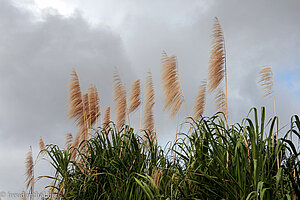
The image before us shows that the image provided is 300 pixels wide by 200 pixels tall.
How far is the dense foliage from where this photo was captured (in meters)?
2.75

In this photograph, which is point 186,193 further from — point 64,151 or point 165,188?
point 64,151

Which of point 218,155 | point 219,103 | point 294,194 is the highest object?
point 219,103

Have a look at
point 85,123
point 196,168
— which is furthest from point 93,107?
point 196,168

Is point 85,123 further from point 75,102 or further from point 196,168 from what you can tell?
point 196,168

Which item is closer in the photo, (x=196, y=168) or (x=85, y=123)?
(x=196, y=168)

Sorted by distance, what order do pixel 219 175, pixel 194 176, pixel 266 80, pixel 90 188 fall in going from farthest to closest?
pixel 266 80
pixel 90 188
pixel 194 176
pixel 219 175

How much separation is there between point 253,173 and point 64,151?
2.31 m

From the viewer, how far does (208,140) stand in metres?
3.24

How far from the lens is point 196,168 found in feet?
10.3

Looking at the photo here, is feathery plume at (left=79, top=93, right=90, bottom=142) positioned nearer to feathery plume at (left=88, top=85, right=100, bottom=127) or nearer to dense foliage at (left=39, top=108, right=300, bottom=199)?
feathery plume at (left=88, top=85, right=100, bottom=127)

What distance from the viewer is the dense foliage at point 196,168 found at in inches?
108

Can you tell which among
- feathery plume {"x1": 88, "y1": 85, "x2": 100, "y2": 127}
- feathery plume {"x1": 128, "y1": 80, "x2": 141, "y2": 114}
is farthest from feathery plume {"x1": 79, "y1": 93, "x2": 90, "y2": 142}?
feathery plume {"x1": 128, "y1": 80, "x2": 141, "y2": 114}

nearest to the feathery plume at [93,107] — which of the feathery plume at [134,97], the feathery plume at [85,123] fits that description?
the feathery plume at [85,123]

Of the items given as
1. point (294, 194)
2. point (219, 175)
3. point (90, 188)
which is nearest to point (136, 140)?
point (90, 188)
